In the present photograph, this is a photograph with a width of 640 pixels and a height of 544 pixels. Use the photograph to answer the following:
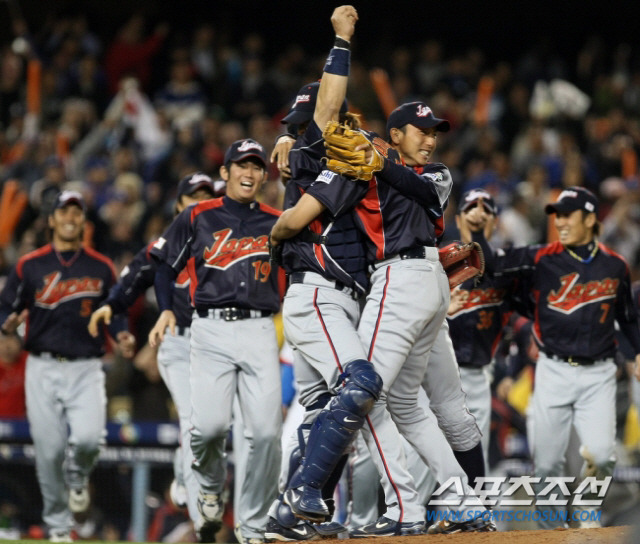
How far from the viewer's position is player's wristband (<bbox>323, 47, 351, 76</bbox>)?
205 inches

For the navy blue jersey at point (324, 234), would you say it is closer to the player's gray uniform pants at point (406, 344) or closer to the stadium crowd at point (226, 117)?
the player's gray uniform pants at point (406, 344)

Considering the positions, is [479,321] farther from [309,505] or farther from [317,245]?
[309,505]

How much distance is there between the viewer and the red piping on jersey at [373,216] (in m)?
5.16

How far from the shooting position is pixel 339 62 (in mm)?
5219

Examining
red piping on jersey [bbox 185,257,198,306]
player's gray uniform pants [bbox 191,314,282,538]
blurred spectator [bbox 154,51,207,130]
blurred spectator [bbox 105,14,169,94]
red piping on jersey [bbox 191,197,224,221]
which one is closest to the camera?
player's gray uniform pants [bbox 191,314,282,538]

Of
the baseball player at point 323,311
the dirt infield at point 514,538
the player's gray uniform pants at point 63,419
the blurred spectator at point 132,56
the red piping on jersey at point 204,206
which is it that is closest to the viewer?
the dirt infield at point 514,538

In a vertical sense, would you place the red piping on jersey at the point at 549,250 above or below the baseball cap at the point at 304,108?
below

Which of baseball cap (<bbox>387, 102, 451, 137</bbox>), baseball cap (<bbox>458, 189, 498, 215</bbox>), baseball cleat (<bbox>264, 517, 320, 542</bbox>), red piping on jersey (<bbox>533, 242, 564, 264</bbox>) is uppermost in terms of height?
baseball cap (<bbox>387, 102, 451, 137</bbox>)

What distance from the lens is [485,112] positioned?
14781 mm

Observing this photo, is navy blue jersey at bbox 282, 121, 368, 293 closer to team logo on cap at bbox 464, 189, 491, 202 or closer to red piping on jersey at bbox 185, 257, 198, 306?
red piping on jersey at bbox 185, 257, 198, 306

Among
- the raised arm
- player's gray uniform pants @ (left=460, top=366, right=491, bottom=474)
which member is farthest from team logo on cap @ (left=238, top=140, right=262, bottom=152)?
player's gray uniform pants @ (left=460, top=366, right=491, bottom=474)

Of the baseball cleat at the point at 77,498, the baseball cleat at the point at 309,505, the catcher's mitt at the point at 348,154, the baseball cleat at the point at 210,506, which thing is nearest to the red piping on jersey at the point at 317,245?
the catcher's mitt at the point at 348,154

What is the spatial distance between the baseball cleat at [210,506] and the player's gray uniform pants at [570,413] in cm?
206

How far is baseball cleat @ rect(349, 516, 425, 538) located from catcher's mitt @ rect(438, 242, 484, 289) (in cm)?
127
